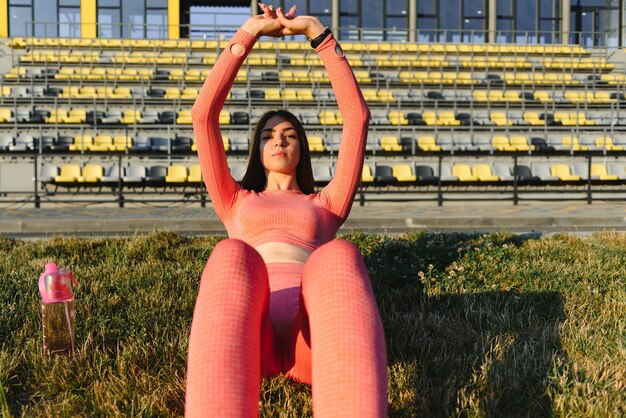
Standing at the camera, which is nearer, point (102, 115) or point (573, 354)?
point (573, 354)

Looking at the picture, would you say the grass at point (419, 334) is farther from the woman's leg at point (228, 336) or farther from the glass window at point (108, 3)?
the glass window at point (108, 3)

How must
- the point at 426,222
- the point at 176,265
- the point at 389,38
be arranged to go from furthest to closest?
the point at 389,38 < the point at 426,222 < the point at 176,265

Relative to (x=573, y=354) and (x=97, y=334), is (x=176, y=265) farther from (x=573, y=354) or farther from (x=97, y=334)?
(x=573, y=354)

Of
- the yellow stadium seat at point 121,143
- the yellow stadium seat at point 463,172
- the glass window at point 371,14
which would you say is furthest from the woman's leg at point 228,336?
the glass window at point 371,14

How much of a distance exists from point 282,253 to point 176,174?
48.4 feet

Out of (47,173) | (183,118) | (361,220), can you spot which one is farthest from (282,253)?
(183,118)

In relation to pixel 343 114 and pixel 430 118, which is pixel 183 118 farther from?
pixel 343 114

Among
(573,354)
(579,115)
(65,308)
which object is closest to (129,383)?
(65,308)

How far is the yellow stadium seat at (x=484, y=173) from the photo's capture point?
17641 millimetres

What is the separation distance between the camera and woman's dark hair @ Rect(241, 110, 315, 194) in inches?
131

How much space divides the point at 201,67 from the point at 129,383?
22.6 m

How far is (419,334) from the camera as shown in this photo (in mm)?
3480

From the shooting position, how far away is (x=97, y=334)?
3.45 meters

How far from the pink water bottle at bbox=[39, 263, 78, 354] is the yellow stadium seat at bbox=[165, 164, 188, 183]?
1371 centimetres
